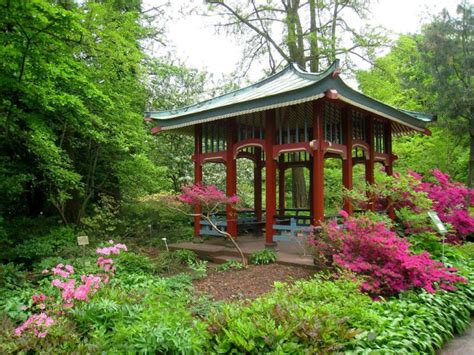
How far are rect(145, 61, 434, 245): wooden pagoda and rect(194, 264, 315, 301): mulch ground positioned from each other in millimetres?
1127

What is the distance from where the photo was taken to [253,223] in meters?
10.5

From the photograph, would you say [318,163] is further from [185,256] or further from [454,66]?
[454,66]

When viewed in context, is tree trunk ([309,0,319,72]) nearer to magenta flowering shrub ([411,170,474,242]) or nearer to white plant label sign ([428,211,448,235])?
magenta flowering shrub ([411,170,474,242])

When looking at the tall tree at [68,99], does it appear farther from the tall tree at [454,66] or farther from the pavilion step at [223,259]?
the tall tree at [454,66]

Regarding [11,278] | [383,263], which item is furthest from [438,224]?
[11,278]

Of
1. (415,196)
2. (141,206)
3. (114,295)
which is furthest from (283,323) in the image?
(141,206)

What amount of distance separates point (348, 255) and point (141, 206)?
710cm

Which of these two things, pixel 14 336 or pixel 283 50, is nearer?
pixel 14 336

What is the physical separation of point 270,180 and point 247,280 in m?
2.47

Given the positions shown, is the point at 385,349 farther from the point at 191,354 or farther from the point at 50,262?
the point at 50,262

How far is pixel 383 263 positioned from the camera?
5.26 m

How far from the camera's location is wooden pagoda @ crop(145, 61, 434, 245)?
23.4 ft

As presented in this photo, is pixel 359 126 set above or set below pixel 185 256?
above

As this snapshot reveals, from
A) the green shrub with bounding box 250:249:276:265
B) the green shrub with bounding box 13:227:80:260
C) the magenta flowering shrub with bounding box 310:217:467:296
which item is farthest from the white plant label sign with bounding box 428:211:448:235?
the green shrub with bounding box 13:227:80:260
